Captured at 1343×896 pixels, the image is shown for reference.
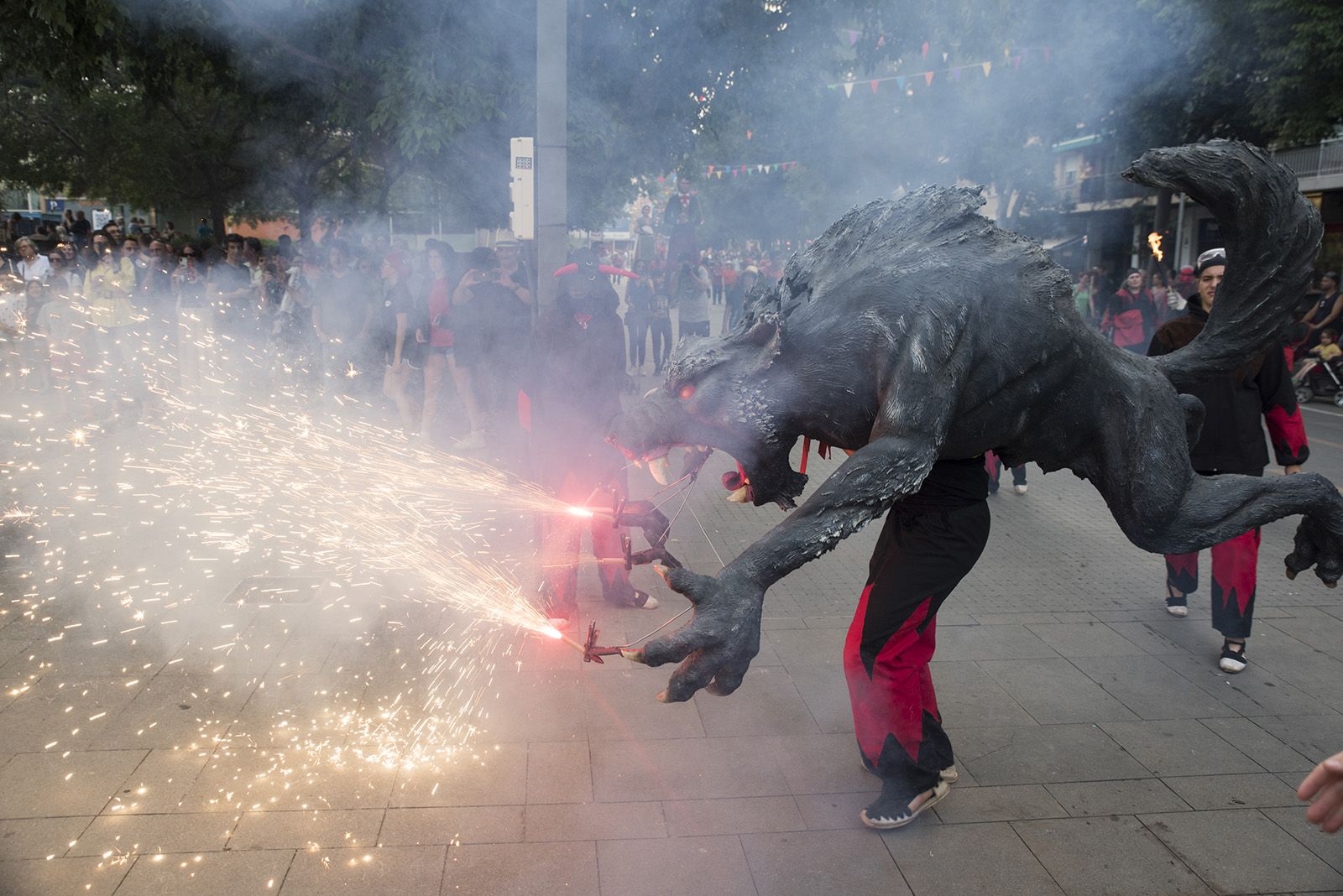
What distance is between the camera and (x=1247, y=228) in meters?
2.84

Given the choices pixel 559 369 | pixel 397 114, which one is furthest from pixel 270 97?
pixel 559 369

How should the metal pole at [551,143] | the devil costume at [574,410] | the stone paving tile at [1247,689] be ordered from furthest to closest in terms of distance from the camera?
the metal pole at [551,143]
the devil costume at [574,410]
the stone paving tile at [1247,689]

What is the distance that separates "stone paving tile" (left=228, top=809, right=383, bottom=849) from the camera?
10.1 ft

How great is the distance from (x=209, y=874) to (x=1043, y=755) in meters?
2.82

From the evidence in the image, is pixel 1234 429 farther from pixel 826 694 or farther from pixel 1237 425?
pixel 826 694

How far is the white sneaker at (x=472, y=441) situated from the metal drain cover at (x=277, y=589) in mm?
3213

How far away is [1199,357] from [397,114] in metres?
7.13

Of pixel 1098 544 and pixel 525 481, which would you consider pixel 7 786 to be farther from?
pixel 1098 544

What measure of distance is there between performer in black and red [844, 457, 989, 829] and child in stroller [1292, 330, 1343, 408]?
12.4 metres

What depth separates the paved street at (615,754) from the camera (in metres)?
3.05

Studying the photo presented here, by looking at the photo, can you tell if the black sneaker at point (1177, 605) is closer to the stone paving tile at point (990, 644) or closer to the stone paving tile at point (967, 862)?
the stone paving tile at point (990, 644)

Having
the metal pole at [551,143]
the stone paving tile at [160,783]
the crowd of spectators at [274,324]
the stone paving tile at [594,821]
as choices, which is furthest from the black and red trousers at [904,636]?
the crowd of spectators at [274,324]

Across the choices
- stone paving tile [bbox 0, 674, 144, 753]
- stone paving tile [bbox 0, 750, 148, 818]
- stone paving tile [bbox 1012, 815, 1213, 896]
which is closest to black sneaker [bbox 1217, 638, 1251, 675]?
stone paving tile [bbox 1012, 815, 1213, 896]

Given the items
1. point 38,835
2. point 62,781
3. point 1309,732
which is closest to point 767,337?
point 38,835
